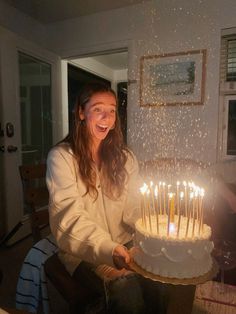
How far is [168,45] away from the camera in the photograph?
2.56m

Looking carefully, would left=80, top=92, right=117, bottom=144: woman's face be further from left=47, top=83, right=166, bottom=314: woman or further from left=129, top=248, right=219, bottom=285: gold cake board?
left=129, top=248, right=219, bottom=285: gold cake board

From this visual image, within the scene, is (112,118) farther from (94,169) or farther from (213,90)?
(213,90)

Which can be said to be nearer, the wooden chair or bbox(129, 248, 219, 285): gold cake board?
bbox(129, 248, 219, 285): gold cake board

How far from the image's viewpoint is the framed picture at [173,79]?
97.3 inches

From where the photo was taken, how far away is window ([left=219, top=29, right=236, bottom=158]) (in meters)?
2.42

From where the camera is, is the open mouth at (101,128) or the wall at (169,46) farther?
the wall at (169,46)

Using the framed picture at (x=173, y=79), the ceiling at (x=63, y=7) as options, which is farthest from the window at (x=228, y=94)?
the ceiling at (x=63, y=7)

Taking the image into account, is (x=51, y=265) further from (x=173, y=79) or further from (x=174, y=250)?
(x=173, y=79)

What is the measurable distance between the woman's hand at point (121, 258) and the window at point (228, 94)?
1990 millimetres

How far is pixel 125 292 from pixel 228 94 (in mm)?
2160

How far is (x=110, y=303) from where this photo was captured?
2.81 feet

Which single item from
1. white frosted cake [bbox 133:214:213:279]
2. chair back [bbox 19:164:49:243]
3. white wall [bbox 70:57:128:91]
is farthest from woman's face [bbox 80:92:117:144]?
white wall [bbox 70:57:128:91]

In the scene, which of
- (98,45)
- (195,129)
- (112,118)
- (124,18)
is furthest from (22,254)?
(124,18)

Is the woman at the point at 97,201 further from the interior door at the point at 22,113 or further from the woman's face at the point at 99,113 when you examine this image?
the interior door at the point at 22,113
